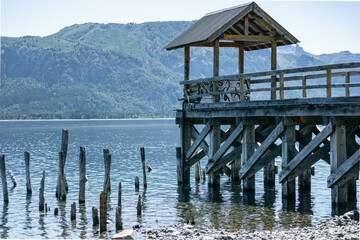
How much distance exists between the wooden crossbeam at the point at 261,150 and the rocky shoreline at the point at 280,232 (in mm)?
4049

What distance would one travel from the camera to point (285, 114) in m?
19.8

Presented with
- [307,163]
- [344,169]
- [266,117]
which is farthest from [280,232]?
[266,117]

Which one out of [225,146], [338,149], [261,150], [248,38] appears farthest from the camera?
[248,38]

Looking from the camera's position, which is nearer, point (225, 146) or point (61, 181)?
point (225, 146)

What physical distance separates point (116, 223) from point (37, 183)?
1694 cm

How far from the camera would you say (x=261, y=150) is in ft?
69.4

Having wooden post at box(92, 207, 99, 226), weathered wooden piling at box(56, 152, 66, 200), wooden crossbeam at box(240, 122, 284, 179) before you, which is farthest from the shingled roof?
wooden post at box(92, 207, 99, 226)

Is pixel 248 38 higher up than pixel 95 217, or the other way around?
pixel 248 38

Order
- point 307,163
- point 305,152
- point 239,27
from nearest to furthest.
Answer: point 305,152, point 307,163, point 239,27

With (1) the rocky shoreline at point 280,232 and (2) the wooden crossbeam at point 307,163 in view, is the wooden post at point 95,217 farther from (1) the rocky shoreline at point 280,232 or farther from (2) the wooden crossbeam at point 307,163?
(2) the wooden crossbeam at point 307,163

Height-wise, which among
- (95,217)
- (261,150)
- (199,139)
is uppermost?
(199,139)

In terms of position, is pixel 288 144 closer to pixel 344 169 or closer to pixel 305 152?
pixel 305 152

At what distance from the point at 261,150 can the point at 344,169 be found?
411 cm

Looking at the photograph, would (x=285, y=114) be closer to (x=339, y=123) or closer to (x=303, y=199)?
(x=339, y=123)
